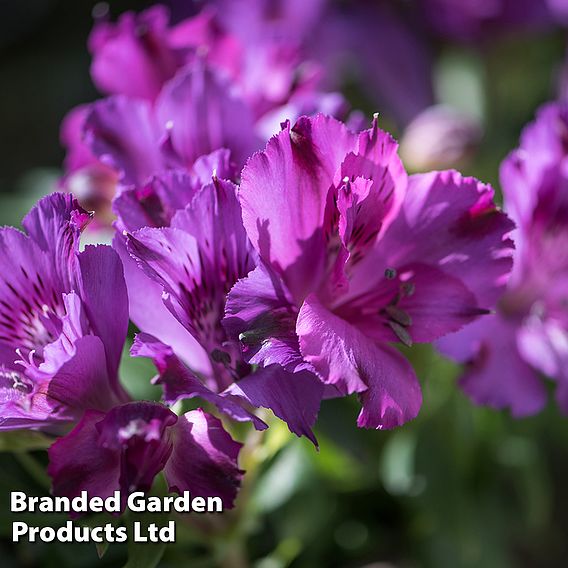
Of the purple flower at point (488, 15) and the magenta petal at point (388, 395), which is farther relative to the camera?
the purple flower at point (488, 15)

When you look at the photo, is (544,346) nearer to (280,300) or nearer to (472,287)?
(472,287)

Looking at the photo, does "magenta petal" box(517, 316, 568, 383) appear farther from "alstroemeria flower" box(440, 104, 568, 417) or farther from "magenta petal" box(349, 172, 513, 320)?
"magenta petal" box(349, 172, 513, 320)

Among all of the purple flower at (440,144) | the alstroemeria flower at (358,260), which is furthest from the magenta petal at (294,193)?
the purple flower at (440,144)

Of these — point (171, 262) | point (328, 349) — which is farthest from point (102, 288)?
point (328, 349)

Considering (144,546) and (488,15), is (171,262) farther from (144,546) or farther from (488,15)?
(488,15)

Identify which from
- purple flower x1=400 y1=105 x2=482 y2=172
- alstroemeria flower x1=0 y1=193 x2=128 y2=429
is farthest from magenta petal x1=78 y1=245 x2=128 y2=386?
purple flower x1=400 y1=105 x2=482 y2=172

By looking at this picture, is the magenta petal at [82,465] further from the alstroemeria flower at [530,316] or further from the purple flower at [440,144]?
the purple flower at [440,144]
